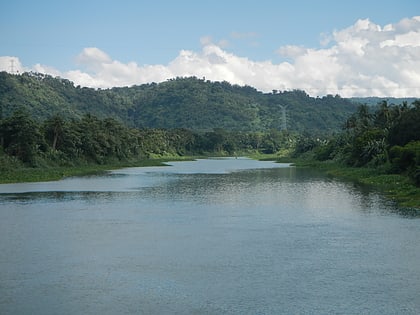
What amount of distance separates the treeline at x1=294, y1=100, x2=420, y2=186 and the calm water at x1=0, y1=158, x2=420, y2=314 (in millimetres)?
12130

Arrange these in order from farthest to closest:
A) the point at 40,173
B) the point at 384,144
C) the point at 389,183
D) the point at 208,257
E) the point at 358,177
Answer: the point at 384,144 < the point at 40,173 < the point at 358,177 < the point at 389,183 < the point at 208,257

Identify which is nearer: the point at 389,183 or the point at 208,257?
the point at 208,257

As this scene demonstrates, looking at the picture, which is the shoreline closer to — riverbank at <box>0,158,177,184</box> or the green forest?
riverbank at <box>0,158,177,184</box>

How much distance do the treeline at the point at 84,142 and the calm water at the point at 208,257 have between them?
27971 millimetres

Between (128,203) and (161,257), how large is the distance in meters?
16.0

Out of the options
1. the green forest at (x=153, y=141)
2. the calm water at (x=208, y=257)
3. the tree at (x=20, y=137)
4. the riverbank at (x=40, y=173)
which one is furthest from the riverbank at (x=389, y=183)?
the tree at (x=20, y=137)

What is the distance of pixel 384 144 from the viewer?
61656 millimetres

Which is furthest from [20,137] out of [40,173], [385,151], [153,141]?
[153,141]

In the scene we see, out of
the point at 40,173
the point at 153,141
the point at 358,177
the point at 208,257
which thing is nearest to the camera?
the point at 208,257

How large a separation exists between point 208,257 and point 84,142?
63.3 m

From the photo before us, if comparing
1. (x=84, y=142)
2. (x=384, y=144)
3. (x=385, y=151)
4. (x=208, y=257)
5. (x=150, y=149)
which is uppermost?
(x=84, y=142)

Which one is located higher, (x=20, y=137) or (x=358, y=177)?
(x=20, y=137)

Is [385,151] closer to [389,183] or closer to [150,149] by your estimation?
[389,183]

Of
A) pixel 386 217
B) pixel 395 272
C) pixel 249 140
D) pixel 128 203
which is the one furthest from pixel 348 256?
pixel 249 140
